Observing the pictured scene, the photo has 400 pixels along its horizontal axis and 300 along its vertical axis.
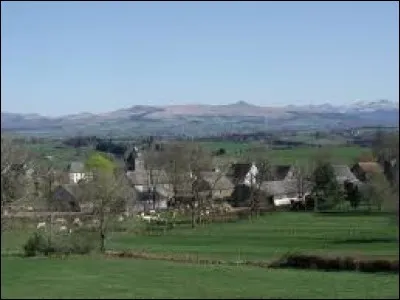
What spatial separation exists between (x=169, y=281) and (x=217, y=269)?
28.8 feet

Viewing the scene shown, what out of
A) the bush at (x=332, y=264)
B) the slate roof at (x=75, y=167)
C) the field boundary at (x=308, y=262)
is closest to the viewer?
the bush at (x=332, y=264)

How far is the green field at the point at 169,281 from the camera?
24325 millimetres

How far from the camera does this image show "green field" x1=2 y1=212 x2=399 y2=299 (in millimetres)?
25500

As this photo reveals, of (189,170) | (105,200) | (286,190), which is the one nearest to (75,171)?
(286,190)

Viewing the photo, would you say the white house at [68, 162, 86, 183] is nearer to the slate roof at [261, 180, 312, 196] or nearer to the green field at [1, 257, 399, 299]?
the slate roof at [261, 180, 312, 196]

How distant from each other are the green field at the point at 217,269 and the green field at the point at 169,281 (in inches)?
1.6

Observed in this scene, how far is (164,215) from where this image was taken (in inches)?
3848

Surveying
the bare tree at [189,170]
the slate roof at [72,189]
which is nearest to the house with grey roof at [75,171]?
the slate roof at [72,189]

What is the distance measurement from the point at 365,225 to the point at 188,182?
28.5 meters

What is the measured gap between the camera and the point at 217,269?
132 ft

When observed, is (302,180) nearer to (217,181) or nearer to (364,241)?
(217,181)

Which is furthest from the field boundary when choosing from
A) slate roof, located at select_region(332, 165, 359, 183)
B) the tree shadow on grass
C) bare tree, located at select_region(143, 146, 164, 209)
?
slate roof, located at select_region(332, 165, 359, 183)

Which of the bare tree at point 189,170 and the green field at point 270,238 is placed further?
the bare tree at point 189,170

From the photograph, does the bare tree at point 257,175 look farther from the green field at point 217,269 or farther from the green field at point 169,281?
the green field at point 169,281
